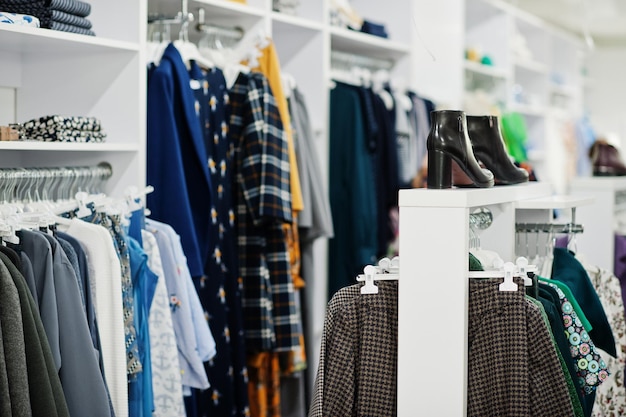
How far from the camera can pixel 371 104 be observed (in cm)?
397

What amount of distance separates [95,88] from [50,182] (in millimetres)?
367

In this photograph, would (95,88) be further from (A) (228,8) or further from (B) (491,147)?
(B) (491,147)

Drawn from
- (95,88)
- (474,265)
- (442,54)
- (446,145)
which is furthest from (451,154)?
(442,54)

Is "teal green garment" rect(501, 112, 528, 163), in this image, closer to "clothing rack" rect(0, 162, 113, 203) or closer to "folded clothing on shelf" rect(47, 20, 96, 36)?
"clothing rack" rect(0, 162, 113, 203)

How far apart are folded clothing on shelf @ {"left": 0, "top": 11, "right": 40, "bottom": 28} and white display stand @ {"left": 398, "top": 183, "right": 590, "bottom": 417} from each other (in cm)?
122

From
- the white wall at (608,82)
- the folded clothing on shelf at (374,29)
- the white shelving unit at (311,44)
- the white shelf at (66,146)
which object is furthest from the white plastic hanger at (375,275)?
the white wall at (608,82)

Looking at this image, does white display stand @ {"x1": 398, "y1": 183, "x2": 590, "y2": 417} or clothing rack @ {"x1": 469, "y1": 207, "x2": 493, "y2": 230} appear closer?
white display stand @ {"x1": 398, "y1": 183, "x2": 590, "y2": 417}

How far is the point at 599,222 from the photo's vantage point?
359cm

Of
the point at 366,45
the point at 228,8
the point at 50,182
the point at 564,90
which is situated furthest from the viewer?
the point at 564,90

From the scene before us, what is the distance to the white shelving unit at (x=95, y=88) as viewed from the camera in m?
2.75

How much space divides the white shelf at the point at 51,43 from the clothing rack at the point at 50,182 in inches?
14.6

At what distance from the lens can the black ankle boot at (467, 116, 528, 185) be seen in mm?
2279

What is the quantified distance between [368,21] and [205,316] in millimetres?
2076

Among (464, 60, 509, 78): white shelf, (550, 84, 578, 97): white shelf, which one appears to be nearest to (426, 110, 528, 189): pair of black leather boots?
(464, 60, 509, 78): white shelf
